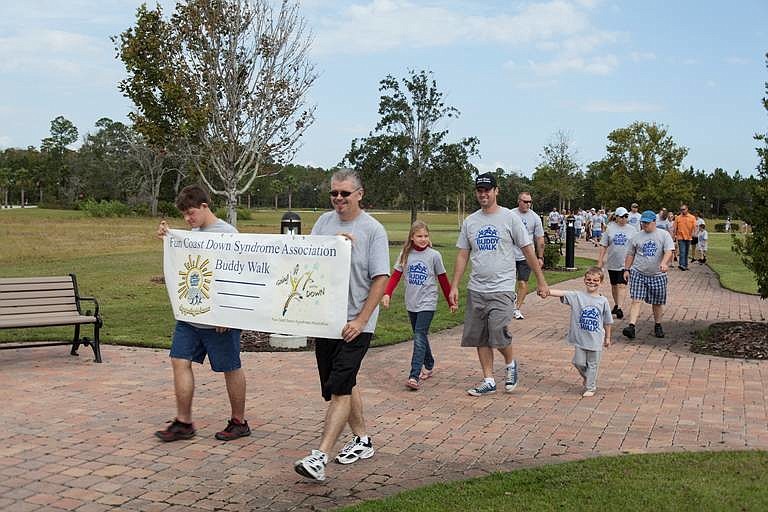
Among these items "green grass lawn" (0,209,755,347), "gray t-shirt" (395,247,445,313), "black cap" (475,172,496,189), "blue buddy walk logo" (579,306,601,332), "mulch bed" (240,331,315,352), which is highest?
"black cap" (475,172,496,189)

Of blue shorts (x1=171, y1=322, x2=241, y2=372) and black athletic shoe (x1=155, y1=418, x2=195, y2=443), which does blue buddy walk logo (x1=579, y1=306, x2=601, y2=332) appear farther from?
black athletic shoe (x1=155, y1=418, x2=195, y2=443)

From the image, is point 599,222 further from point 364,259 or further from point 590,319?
point 364,259

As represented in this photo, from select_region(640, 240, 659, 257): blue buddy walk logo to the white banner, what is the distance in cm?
674

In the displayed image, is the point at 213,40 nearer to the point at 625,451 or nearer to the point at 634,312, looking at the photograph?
the point at 634,312

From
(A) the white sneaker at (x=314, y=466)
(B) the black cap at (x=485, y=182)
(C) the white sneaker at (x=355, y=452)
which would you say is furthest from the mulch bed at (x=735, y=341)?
(A) the white sneaker at (x=314, y=466)

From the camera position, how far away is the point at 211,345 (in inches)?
227

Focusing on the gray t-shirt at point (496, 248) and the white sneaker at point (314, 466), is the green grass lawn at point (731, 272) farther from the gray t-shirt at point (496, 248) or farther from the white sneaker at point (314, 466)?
the white sneaker at point (314, 466)

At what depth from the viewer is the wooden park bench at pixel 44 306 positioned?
844 centimetres

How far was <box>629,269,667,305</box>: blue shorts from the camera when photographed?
10688 millimetres

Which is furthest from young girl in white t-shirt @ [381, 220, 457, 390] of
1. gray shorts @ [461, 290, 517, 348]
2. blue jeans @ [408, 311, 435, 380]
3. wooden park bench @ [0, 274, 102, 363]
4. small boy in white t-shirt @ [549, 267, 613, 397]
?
wooden park bench @ [0, 274, 102, 363]

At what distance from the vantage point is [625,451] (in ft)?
18.1

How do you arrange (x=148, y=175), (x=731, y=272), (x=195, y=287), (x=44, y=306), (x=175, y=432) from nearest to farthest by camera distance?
(x=175, y=432) < (x=195, y=287) < (x=44, y=306) < (x=731, y=272) < (x=148, y=175)

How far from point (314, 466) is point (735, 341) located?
22.9 ft

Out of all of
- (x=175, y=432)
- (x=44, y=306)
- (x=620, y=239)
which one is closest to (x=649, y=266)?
(x=620, y=239)
